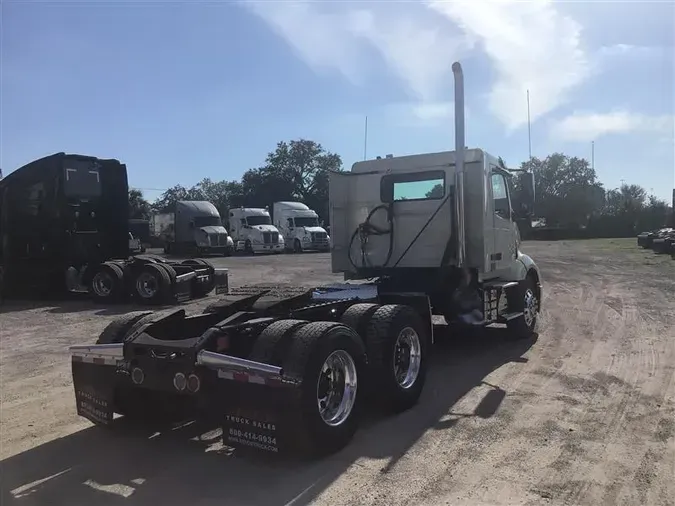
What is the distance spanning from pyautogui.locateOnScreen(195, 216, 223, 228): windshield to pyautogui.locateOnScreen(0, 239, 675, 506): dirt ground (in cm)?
2919

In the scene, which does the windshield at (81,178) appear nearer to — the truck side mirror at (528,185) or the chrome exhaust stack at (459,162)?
the chrome exhaust stack at (459,162)

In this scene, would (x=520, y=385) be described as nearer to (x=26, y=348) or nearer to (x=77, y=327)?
(x=26, y=348)

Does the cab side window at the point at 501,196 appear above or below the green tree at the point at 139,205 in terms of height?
below

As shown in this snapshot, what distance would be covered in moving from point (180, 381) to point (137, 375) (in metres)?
0.42

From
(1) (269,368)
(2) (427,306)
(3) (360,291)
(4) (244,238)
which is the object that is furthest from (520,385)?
(4) (244,238)

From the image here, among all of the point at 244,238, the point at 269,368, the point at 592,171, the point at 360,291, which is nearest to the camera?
the point at 269,368

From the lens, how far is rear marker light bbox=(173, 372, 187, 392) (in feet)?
14.2

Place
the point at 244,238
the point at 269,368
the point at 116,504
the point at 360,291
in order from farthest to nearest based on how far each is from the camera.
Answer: the point at 244,238
the point at 360,291
the point at 269,368
the point at 116,504

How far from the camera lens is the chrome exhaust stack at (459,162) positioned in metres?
7.07

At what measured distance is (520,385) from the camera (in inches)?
255

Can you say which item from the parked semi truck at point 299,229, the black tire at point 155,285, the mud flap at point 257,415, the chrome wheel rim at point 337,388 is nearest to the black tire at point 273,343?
the mud flap at point 257,415

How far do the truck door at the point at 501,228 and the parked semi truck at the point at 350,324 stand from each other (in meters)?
0.03

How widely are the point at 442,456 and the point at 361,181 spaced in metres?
5.09

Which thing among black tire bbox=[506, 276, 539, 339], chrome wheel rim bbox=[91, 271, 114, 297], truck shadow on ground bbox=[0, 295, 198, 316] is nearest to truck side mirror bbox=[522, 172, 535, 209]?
black tire bbox=[506, 276, 539, 339]
